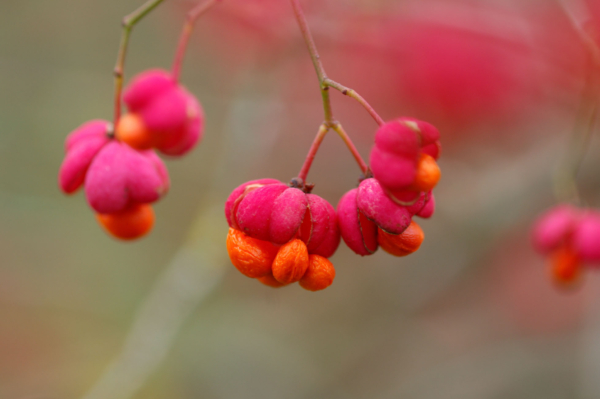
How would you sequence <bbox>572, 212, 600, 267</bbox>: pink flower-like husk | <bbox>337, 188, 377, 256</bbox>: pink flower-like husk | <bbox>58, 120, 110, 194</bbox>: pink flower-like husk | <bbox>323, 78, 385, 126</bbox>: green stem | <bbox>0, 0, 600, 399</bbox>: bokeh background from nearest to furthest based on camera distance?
<bbox>323, 78, 385, 126</bbox>: green stem < <bbox>337, 188, 377, 256</bbox>: pink flower-like husk < <bbox>58, 120, 110, 194</bbox>: pink flower-like husk < <bbox>572, 212, 600, 267</bbox>: pink flower-like husk < <bbox>0, 0, 600, 399</bbox>: bokeh background

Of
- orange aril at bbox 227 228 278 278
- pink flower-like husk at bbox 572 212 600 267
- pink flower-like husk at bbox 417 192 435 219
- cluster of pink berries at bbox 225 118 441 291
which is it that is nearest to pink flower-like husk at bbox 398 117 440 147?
cluster of pink berries at bbox 225 118 441 291

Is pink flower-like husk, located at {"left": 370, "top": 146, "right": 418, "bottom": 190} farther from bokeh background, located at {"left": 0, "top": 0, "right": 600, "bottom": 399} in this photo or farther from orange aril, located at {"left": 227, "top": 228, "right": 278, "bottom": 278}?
bokeh background, located at {"left": 0, "top": 0, "right": 600, "bottom": 399}

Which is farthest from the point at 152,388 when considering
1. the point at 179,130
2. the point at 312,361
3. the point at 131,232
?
the point at 179,130

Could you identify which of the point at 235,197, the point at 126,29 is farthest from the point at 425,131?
the point at 126,29

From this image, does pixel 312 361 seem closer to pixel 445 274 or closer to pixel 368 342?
pixel 368 342

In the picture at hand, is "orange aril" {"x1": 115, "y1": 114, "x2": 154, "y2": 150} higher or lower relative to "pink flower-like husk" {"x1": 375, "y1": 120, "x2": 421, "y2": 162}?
lower

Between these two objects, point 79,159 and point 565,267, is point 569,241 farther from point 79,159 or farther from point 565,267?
point 79,159
